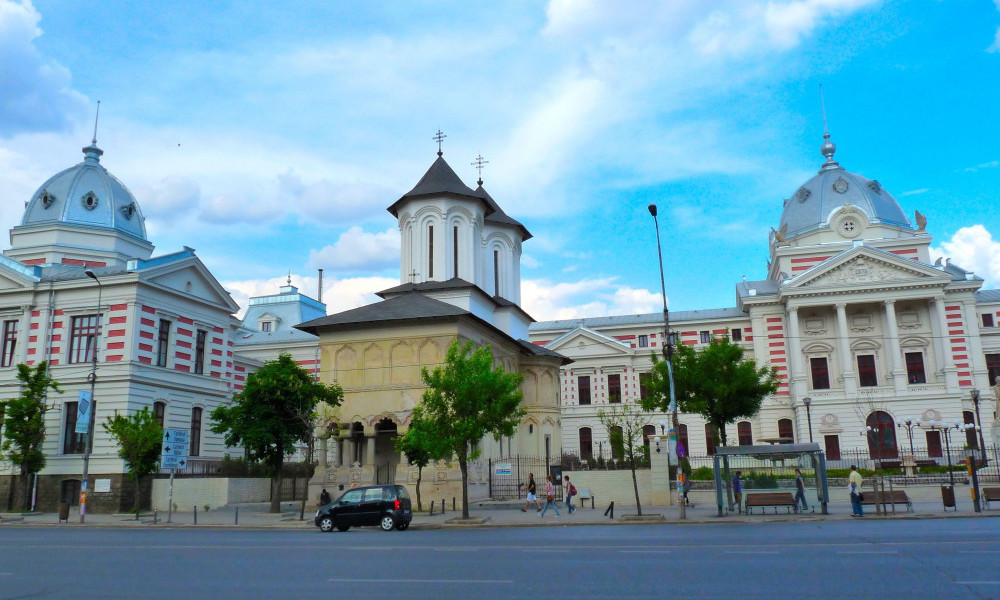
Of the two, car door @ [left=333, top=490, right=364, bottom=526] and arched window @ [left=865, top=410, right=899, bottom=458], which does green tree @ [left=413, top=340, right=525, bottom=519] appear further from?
arched window @ [left=865, top=410, right=899, bottom=458]

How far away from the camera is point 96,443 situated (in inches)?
1344

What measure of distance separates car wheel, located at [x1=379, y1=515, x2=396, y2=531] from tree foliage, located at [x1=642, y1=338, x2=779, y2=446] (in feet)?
47.6

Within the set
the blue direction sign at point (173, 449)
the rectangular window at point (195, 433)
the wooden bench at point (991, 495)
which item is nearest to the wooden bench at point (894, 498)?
the wooden bench at point (991, 495)

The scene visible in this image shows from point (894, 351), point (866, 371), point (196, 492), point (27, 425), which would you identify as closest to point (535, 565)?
point (196, 492)

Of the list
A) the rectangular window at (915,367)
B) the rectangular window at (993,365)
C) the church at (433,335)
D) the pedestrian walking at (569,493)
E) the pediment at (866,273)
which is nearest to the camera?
the pedestrian walking at (569,493)

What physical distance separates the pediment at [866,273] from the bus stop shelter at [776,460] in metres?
36.0

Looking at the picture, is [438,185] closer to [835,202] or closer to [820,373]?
[820,373]

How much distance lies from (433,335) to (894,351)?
39.1 metres

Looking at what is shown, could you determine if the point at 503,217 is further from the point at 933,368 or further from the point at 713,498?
the point at 933,368

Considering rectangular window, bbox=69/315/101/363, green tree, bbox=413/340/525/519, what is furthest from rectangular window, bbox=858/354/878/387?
rectangular window, bbox=69/315/101/363

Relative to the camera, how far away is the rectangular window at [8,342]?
3669 cm

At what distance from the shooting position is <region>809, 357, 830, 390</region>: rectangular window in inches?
2344

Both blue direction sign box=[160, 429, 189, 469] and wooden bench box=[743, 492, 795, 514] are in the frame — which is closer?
wooden bench box=[743, 492, 795, 514]

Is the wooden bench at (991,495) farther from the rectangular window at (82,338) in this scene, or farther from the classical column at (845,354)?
the rectangular window at (82,338)
